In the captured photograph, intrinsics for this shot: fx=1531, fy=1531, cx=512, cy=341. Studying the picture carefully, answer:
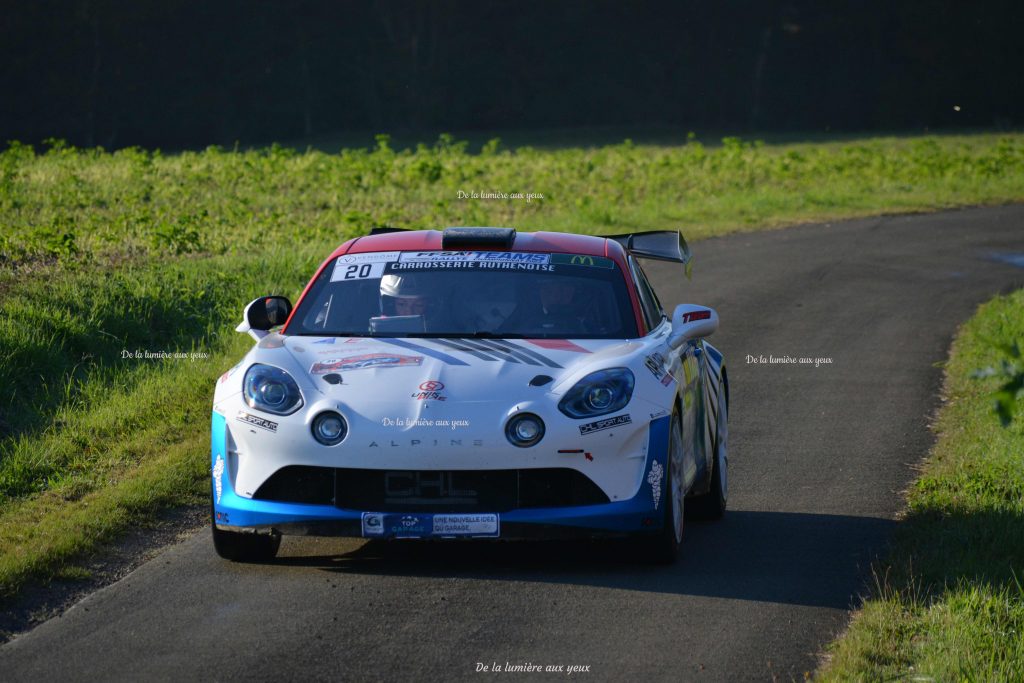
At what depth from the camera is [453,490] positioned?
654cm

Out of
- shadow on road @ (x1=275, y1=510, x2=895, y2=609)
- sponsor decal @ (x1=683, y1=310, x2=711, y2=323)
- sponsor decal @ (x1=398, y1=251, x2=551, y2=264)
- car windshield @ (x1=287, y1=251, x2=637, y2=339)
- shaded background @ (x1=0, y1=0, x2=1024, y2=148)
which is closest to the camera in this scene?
shadow on road @ (x1=275, y1=510, x2=895, y2=609)

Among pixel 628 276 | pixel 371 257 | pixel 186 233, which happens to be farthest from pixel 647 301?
pixel 186 233

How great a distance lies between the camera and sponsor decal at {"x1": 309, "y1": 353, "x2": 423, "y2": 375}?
269 inches

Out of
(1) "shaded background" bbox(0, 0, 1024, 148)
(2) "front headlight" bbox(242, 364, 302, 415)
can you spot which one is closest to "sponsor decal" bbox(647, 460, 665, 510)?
(2) "front headlight" bbox(242, 364, 302, 415)

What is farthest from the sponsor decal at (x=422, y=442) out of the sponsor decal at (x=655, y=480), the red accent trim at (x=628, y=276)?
the red accent trim at (x=628, y=276)

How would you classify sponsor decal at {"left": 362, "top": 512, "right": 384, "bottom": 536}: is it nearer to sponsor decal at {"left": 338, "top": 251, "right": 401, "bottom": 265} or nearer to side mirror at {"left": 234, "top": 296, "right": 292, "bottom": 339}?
side mirror at {"left": 234, "top": 296, "right": 292, "bottom": 339}

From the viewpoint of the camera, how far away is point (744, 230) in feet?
84.6

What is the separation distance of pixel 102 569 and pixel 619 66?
260ft

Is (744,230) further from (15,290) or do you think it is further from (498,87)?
(498,87)

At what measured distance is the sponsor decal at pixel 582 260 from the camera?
7910 mm

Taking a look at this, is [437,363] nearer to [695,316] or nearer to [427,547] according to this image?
[427,547]

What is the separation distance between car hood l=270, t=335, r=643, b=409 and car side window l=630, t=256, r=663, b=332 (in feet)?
1.91

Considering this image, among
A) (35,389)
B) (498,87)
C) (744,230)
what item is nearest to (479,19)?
(498,87)

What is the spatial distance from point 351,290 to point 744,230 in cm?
1871
